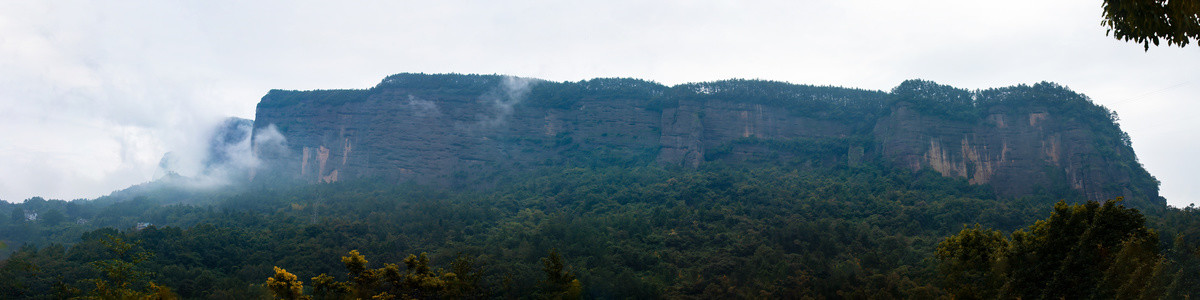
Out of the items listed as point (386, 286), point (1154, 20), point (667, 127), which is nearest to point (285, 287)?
point (386, 286)

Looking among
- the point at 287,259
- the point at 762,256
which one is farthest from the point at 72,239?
the point at 762,256

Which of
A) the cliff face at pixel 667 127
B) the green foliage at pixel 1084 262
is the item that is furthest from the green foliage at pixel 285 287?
the cliff face at pixel 667 127

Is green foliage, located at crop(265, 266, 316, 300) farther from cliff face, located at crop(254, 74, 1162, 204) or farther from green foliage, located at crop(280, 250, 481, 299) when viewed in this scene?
cliff face, located at crop(254, 74, 1162, 204)

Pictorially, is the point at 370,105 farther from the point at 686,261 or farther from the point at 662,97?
the point at 686,261

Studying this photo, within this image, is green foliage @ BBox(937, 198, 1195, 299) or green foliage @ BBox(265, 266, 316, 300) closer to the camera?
green foliage @ BBox(937, 198, 1195, 299)

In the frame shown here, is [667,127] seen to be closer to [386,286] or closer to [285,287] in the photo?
[386,286]

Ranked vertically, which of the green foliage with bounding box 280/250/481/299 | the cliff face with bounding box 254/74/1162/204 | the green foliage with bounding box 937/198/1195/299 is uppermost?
the cliff face with bounding box 254/74/1162/204

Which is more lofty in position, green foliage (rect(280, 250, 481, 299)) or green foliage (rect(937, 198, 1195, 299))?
green foliage (rect(937, 198, 1195, 299))

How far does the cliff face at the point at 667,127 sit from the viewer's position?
50406 mm

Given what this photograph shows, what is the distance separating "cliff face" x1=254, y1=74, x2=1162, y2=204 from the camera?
50406mm

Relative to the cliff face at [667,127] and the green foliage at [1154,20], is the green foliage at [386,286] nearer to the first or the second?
the green foliage at [1154,20]

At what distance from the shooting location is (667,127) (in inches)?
2288

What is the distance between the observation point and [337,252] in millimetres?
32469

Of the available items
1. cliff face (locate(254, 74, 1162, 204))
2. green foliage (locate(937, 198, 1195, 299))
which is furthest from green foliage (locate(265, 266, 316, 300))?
cliff face (locate(254, 74, 1162, 204))
